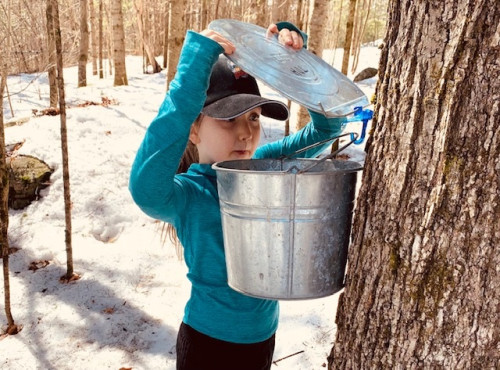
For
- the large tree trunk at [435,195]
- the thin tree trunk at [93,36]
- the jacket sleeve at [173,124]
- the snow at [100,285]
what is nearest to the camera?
the large tree trunk at [435,195]

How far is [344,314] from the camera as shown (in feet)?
3.57

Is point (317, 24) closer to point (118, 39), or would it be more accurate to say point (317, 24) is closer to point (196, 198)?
point (196, 198)

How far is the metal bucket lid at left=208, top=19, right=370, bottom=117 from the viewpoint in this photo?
1036 mm

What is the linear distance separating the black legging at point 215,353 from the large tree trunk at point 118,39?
33.5ft

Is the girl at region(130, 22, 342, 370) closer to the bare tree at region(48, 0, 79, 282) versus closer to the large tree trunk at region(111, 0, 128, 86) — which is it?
the bare tree at region(48, 0, 79, 282)

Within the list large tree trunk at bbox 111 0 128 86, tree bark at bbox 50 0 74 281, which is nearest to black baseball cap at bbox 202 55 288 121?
tree bark at bbox 50 0 74 281

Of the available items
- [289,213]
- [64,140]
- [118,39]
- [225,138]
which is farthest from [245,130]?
[118,39]

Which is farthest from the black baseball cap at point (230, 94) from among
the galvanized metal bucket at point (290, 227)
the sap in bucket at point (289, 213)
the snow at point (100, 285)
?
the snow at point (100, 285)

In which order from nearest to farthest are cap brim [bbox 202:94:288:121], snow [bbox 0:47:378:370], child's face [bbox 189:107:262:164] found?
cap brim [bbox 202:94:288:121] < child's face [bbox 189:107:262:164] < snow [bbox 0:47:378:370]

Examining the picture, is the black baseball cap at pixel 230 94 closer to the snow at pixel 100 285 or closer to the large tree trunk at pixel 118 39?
the snow at pixel 100 285

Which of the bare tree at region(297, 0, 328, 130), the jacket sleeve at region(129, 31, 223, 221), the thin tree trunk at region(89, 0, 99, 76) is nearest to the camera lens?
the jacket sleeve at region(129, 31, 223, 221)

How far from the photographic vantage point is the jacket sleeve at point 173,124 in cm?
114

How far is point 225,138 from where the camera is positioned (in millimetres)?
1500

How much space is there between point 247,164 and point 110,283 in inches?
115
